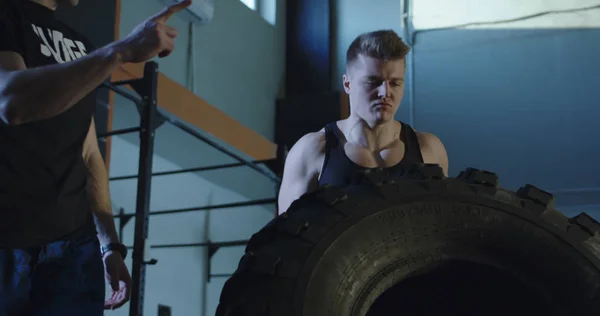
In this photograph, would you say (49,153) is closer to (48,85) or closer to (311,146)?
(48,85)

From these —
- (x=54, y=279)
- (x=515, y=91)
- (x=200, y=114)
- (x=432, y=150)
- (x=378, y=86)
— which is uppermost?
(x=515, y=91)

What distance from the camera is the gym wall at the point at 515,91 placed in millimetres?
3777

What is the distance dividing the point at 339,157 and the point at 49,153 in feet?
1.62

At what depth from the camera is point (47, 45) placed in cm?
100

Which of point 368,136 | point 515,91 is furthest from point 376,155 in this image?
point 515,91

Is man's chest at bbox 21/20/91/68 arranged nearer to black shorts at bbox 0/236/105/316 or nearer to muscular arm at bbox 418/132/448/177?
black shorts at bbox 0/236/105/316

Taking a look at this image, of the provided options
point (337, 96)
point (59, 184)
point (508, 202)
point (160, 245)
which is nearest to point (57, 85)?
point (59, 184)

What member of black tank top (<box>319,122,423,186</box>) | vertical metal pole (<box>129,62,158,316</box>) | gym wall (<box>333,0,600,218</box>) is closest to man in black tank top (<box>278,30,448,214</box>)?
black tank top (<box>319,122,423,186</box>)

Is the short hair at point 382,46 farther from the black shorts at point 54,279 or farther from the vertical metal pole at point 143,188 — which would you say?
the vertical metal pole at point 143,188

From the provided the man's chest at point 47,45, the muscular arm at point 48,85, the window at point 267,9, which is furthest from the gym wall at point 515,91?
the muscular arm at point 48,85

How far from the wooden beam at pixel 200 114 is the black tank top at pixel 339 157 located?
1.36m

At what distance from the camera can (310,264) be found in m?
0.72

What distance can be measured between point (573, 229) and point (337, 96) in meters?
3.29

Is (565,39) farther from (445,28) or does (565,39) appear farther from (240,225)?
(240,225)
